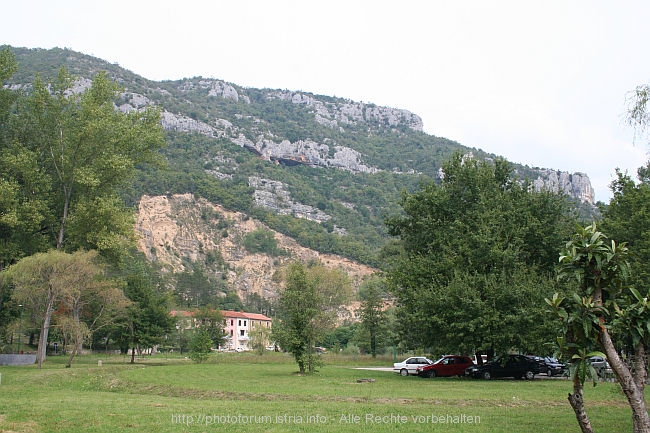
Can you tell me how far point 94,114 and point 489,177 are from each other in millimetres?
26367

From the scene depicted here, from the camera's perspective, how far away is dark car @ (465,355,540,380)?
27469 mm

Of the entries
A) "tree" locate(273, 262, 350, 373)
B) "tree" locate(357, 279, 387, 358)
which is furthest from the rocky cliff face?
"tree" locate(273, 262, 350, 373)

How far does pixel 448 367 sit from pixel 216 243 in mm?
85611

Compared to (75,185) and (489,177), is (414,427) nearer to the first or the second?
(489,177)

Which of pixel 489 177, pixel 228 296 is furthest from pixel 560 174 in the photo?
pixel 489 177

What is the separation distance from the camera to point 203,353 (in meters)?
43.7

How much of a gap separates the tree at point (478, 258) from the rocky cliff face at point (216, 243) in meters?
74.1

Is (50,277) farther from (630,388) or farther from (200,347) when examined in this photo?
(630,388)

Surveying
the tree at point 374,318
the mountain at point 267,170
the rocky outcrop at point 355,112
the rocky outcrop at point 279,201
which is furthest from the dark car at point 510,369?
the rocky outcrop at point 355,112

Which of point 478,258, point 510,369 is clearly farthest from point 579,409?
point 510,369

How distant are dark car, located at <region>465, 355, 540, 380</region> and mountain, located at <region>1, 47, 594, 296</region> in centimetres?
5874

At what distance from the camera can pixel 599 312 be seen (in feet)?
29.6

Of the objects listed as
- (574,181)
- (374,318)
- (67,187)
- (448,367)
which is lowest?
(448,367)

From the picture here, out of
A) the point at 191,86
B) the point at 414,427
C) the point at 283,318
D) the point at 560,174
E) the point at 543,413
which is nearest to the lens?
the point at 414,427
